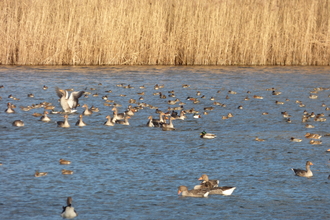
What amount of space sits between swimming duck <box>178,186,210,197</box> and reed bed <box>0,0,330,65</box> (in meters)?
22.7

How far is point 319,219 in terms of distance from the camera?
12820 mm

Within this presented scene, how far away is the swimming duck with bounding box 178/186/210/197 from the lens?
46.4 ft

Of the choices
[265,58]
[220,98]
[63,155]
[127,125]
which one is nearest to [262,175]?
[63,155]

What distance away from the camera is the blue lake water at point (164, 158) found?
13.5 meters

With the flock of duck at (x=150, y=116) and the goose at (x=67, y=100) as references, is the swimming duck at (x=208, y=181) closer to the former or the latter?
the flock of duck at (x=150, y=116)

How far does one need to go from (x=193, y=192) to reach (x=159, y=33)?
75.5ft

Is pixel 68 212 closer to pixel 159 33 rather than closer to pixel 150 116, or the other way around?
pixel 150 116

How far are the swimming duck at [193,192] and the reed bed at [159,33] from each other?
2270cm

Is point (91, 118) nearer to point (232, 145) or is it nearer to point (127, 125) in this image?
point (127, 125)

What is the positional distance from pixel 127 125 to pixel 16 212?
10280 millimetres

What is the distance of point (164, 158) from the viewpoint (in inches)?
704

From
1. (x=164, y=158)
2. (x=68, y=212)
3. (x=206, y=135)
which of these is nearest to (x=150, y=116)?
(x=206, y=135)

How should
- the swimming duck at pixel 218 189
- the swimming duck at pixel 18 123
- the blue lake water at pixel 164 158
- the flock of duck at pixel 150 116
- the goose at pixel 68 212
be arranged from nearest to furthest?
1. the goose at pixel 68 212
2. the blue lake water at pixel 164 158
3. the swimming duck at pixel 218 189
4. the flock of duck at pixel 150 116
5. the swimming duck at pixel 18 123

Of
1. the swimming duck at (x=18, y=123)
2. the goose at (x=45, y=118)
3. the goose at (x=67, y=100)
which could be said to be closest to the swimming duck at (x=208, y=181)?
the swimming duck at (x=18, y=123)
